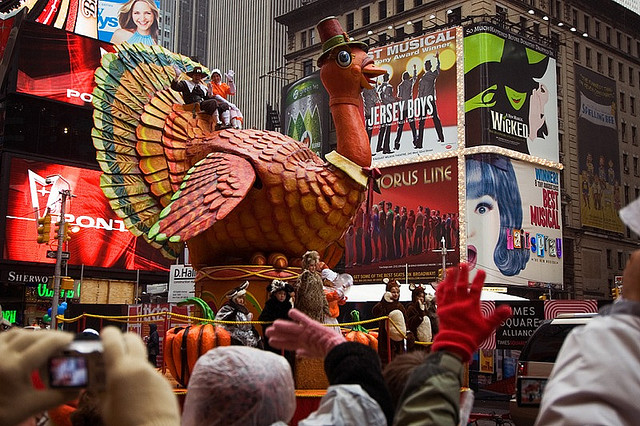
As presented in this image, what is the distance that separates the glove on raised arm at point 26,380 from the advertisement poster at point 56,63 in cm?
3700

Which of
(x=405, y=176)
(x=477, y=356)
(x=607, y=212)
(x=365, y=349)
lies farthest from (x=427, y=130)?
(x=365, y=349)

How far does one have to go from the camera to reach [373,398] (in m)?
2.43

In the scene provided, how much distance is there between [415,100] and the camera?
134 ft

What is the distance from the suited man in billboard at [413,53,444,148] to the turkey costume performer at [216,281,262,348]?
106 ft

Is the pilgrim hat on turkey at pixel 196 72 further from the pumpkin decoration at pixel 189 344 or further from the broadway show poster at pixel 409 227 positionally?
the broadway show poster at pixel 409 227

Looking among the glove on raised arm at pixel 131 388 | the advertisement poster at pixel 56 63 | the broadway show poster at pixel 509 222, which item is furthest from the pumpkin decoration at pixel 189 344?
the advertisement poster at pixel 56 63

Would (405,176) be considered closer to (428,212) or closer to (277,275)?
(428,212)

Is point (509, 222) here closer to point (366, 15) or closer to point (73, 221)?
point (366, 15)

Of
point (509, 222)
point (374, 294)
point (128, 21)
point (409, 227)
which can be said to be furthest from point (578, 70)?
point (374, 294)

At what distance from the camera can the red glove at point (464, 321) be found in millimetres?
2270

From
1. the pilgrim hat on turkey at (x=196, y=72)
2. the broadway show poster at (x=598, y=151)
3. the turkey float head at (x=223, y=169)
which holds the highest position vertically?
the broadway show poster at (x=598, y=151)

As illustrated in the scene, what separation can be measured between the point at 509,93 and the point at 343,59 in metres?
32.1

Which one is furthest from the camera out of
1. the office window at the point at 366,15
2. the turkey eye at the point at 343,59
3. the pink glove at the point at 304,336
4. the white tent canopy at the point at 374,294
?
the office window at the point at 366,15

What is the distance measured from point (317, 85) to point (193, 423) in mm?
45903
